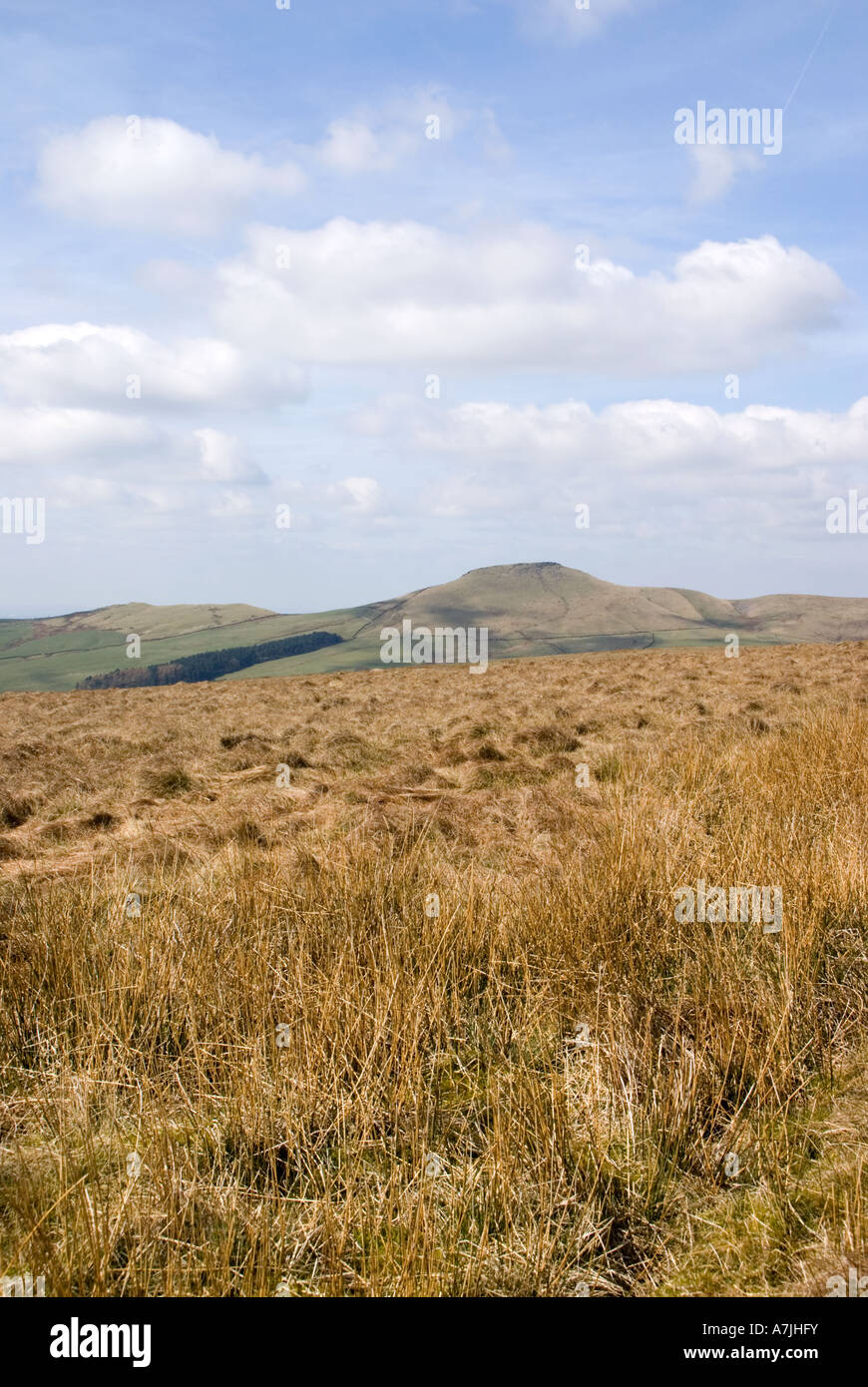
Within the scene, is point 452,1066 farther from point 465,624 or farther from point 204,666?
point 465,624

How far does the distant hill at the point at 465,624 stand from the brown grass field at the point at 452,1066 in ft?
284

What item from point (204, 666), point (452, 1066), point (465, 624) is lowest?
point (452, 1066)

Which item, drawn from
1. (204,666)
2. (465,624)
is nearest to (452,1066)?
(204,666)

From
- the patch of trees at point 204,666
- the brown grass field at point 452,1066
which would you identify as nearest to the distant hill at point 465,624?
the patch of trees at point 204,666

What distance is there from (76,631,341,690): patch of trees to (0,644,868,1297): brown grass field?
228 feet

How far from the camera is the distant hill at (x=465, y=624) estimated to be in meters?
111

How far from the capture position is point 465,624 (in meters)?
156

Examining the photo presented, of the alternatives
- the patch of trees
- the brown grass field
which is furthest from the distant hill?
the brown grass field

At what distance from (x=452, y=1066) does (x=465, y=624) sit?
505 ft

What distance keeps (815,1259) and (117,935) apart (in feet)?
11.7

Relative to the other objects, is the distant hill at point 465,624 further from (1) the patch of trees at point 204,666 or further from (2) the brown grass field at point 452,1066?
(2) the brown grass field at point 452,1066

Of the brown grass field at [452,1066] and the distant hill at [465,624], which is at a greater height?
the distant hill at [465,624]
